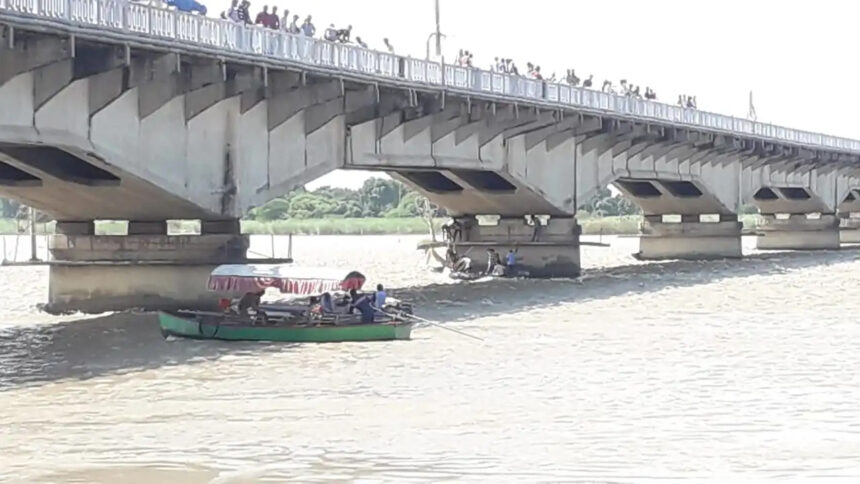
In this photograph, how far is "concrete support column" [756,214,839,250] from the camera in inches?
3976

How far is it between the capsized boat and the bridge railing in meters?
5.89

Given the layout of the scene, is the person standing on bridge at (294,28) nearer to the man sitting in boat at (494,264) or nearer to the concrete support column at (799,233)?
the man sitting in boat at (494,264)

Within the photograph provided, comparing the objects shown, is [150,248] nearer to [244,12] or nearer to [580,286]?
[244,12]

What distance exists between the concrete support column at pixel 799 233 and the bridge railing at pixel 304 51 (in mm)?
36102

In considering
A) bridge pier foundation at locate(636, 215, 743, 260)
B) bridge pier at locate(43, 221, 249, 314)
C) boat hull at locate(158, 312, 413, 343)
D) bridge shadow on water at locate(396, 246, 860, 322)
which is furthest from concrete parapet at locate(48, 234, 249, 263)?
bridge pier foundation at locate(636, 215, 743, 260)

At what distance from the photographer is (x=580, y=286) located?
59.0 meters

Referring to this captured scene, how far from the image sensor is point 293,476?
59.0 feet

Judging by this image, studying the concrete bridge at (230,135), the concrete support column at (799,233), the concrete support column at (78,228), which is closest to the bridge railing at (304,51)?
the concrete bridge at (230,135)

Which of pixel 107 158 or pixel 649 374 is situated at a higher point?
pixel 107 158

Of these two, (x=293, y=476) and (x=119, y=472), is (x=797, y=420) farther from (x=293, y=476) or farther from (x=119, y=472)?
(x=119, y=472)

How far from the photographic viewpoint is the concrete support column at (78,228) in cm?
4450

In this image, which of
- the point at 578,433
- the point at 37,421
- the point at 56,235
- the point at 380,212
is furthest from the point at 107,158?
the point at 380,212

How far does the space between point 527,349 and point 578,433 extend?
41.4ft

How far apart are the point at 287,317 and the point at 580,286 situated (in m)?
24.9
